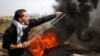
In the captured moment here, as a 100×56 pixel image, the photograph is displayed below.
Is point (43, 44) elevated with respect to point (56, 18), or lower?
lower

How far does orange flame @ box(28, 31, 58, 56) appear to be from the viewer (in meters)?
9.82

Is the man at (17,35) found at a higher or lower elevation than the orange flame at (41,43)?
higher

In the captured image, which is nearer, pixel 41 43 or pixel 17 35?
pixel 17 35

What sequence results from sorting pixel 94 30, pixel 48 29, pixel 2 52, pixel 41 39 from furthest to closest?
pixel 94 30
pixel 2 52
pixel 48 29
pixel 41 39

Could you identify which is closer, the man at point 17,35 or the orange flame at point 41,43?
the man at point 17,35

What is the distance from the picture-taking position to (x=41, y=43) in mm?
10172

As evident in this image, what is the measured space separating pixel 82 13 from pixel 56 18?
6.42 meters

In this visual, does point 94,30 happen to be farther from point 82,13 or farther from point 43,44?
point 43,44

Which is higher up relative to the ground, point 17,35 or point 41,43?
point 17,35

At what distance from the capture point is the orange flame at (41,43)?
9.82 metres

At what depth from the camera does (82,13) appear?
54.9 feet

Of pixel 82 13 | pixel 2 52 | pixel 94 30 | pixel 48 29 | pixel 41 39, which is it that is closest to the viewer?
pixel 41 39

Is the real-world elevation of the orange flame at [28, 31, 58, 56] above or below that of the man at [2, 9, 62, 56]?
below

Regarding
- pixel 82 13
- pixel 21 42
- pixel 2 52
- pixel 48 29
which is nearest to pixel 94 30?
pixel 2 52
